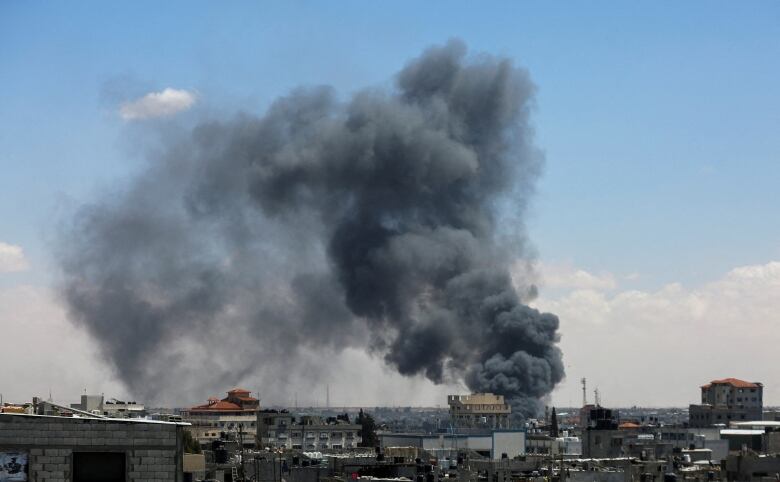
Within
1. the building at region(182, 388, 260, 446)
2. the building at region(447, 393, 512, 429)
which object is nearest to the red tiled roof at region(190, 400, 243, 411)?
the building at region(182, 388, 260, 446)

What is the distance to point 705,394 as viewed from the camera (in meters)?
153

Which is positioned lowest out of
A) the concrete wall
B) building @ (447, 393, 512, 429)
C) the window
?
the concrete wall

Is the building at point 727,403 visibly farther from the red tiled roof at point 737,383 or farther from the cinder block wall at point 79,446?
the cinder block wall at point 79,446

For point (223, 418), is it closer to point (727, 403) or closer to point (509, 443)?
point (509, 443)

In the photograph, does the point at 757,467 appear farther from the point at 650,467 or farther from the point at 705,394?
the point at 705,394

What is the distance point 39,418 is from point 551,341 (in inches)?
4884

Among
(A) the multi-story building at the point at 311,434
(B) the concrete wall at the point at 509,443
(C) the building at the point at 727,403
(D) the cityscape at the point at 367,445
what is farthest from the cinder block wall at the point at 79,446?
(C) the building at the point at 727,403

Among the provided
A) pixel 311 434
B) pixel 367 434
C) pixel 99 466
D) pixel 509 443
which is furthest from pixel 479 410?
pixel 99 466

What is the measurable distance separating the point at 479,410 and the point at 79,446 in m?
112

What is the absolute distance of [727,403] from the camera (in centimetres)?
14638

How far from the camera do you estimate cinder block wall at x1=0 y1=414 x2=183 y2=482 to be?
77.6 ft

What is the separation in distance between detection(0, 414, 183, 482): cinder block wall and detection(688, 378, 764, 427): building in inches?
4322

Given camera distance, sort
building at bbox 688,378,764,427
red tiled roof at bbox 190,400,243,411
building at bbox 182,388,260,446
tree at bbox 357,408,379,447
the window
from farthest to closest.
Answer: building at bbox 688,378,764,427 < red tiled roof at bbox 190,400,243,411 < building at bbox 182,388,260,446 < tree at bbox 357,408,379,447 < the window

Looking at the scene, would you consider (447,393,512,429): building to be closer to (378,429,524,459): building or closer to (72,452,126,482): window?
(378,429,524,459): building
